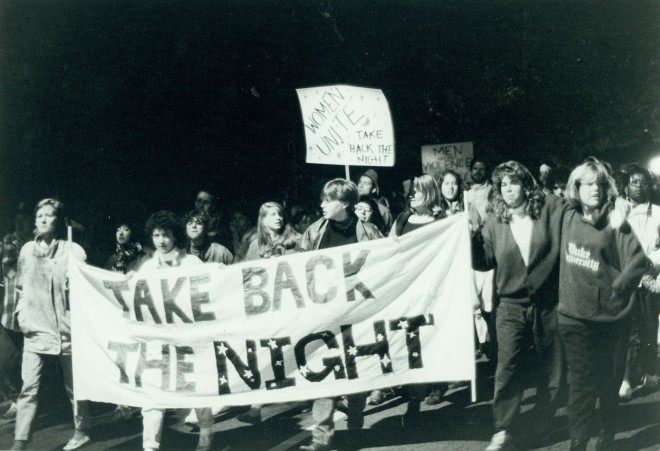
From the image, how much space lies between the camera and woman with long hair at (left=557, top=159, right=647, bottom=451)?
4309 millimetres

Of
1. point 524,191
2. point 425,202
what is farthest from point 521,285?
point 425,202

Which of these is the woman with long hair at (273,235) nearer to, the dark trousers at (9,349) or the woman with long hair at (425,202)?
the woman with long hair at (425,202)

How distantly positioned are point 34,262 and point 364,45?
20.9 feet

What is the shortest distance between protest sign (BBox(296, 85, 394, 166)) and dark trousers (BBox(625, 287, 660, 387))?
266 cm

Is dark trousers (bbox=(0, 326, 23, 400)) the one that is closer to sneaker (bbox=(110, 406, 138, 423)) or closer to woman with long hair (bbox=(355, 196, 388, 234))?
sneaker (bbox=(110, 406, 138, 423))

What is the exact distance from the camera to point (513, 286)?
4691 millimetres

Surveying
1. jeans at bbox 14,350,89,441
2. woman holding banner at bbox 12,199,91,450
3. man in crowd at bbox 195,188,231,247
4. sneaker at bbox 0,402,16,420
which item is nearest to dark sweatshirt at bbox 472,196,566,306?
woman holding banner at bbox 12,199,91,450

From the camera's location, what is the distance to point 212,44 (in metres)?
9.36

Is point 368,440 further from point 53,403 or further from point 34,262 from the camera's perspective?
point 53,403

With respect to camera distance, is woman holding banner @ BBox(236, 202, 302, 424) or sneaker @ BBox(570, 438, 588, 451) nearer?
sneaker @ BBox(570, 438, 588, 451)

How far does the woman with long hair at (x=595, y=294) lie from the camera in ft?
14.1

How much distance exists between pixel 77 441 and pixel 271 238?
2137 mm

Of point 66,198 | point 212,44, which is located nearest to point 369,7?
point 212,44

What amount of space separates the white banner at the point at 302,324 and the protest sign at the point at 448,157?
5.08m
